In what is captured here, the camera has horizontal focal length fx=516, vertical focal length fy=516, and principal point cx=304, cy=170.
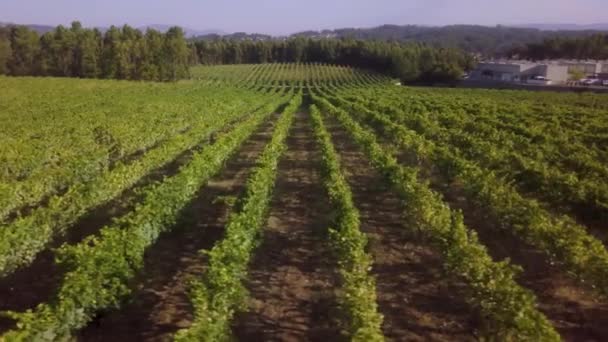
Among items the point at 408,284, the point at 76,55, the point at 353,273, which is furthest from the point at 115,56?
the point at 353,273

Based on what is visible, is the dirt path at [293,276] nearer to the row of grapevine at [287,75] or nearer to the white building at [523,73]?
the row of grapevine at [287,75]

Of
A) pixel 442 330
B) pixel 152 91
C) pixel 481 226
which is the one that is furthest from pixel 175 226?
pixel 152 91

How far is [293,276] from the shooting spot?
11.1 m

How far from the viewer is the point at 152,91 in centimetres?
5594

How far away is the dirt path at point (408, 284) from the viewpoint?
9086 millimetres

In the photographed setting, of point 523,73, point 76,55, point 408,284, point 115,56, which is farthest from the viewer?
point 523,73

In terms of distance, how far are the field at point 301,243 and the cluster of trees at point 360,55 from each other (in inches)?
2970

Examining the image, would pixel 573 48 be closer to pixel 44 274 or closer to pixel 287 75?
pixel 287 75

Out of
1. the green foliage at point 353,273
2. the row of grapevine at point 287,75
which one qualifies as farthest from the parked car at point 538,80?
the green foliage at point 353,273

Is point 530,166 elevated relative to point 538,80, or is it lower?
lower

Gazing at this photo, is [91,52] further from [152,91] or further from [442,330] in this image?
[442,330]

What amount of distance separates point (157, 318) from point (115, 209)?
6.47 m

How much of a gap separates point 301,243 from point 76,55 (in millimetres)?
75181

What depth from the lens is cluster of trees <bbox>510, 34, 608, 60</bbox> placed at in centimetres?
12361
